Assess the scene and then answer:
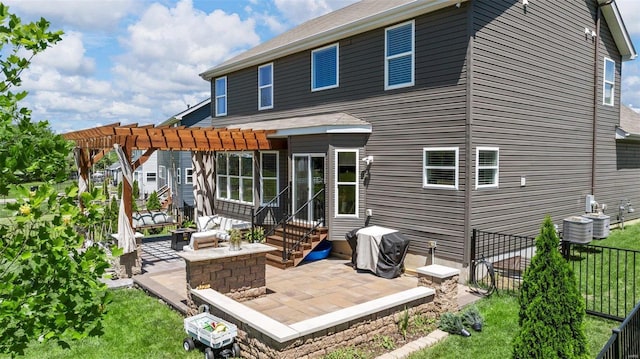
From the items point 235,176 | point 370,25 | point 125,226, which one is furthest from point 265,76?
point 125,226

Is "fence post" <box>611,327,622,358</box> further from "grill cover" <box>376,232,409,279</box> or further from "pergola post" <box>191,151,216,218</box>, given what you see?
"pergola post" <box>191,151,216,218</box>

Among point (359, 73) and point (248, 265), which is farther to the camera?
point (359, 73)

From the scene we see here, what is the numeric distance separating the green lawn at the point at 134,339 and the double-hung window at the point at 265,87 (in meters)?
9.37

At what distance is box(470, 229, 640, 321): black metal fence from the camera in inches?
310

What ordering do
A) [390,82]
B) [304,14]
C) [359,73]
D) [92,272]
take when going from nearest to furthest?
[92,272] < [390,82] < [359,73] < [304,14]

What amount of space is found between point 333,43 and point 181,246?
823 centimetres

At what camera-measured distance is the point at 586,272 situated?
27.9ft

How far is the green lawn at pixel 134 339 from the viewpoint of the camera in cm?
642

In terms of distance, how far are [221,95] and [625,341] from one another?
17.5 metres

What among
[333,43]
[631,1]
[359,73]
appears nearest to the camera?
[359,73]

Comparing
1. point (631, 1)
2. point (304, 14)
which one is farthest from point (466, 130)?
point (304, 14)

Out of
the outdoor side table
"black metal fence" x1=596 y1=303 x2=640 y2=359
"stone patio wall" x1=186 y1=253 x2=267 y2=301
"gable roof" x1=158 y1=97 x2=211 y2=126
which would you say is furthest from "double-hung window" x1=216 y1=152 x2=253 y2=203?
"black metal fence" x1=596 y1=303 x2=640 y2=359

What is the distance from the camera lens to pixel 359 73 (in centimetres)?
1228

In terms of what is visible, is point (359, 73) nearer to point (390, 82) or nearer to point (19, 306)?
point (390, 82)
